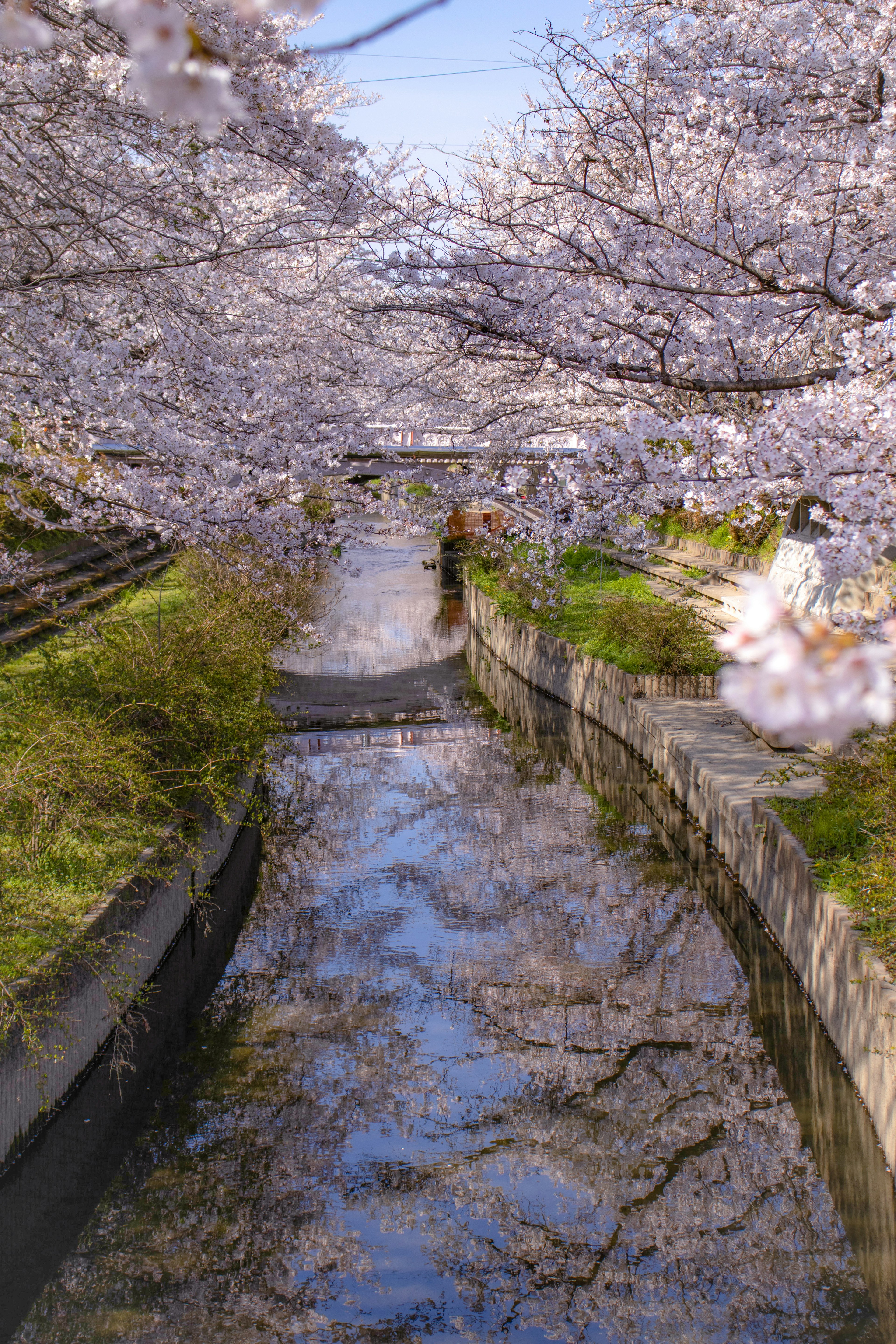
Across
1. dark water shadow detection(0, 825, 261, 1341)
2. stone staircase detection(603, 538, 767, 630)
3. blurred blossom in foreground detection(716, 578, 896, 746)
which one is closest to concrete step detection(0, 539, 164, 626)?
dark water shadow detection(0, 825, 261, 1341)

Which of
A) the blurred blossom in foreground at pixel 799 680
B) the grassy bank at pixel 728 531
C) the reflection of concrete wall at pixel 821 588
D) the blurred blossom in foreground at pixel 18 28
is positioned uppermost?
the blurred blossom in foreground at pixel 18 28

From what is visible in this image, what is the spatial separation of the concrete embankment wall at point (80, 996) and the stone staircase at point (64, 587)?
3099 mm

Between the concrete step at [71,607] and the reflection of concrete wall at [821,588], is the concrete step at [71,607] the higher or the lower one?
the lower one

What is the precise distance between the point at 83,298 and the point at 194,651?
332 cm

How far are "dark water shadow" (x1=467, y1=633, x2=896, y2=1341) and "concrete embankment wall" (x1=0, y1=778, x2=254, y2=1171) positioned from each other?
4.07 metres

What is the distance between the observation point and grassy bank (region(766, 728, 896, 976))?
571 centimetres

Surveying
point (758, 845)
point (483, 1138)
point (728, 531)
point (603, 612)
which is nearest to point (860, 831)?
point (758, 845)

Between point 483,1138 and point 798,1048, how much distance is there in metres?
2.23

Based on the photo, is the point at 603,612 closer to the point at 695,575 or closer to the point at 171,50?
the point at 695,575

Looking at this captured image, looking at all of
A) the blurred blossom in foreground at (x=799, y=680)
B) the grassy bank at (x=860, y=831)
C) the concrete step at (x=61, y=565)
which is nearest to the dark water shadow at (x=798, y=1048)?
the grassy bank at (x=860, y=831)

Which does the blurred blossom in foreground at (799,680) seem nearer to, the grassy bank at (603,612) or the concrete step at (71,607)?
the concrete step at (71,607)

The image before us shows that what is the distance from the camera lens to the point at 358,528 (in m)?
13.1

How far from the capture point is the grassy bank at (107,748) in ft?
21.3

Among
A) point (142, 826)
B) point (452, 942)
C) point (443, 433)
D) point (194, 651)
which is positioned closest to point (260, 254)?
point (194, 651)
